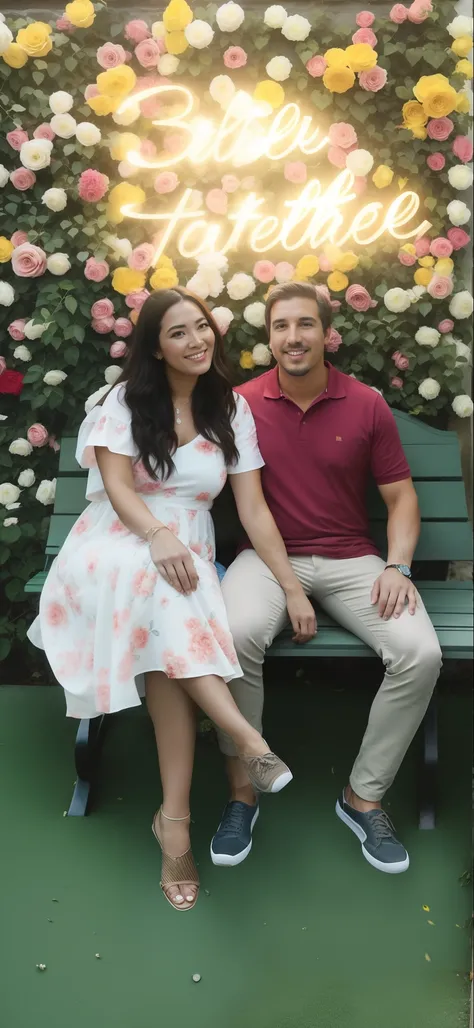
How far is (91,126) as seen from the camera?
2775 millimetres

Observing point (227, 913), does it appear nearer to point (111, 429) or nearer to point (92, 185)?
point (111, 429)

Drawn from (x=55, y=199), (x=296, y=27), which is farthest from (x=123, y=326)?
(x=296, y=27)

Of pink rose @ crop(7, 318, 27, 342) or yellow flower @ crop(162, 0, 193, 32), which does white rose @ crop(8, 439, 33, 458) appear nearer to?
pink rose @ crop(7, 318, 27, 342)

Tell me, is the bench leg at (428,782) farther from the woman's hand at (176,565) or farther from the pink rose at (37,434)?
the pink rose at (37,434)

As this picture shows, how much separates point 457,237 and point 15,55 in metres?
1.59

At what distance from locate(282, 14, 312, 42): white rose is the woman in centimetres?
103

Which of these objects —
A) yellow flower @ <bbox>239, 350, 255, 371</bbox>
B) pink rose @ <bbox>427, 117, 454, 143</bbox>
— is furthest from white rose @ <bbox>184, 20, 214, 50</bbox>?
yellow flower @ <bbox>239, 350, 255, 371</bbox>

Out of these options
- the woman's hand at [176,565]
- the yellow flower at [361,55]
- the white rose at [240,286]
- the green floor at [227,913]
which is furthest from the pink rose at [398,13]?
the green floor at [227,913]

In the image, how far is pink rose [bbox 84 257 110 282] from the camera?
2857mm

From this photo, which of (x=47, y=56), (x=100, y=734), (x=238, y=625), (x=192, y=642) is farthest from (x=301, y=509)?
(x=47, y=56)

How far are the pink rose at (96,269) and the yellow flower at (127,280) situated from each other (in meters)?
0.04

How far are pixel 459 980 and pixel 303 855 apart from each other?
528 millimetres

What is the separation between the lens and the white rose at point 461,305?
2891 millimetres

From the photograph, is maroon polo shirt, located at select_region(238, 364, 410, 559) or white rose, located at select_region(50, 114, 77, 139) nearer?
maroon polo shirt, located at select_region(238, 364, 410, 559)
